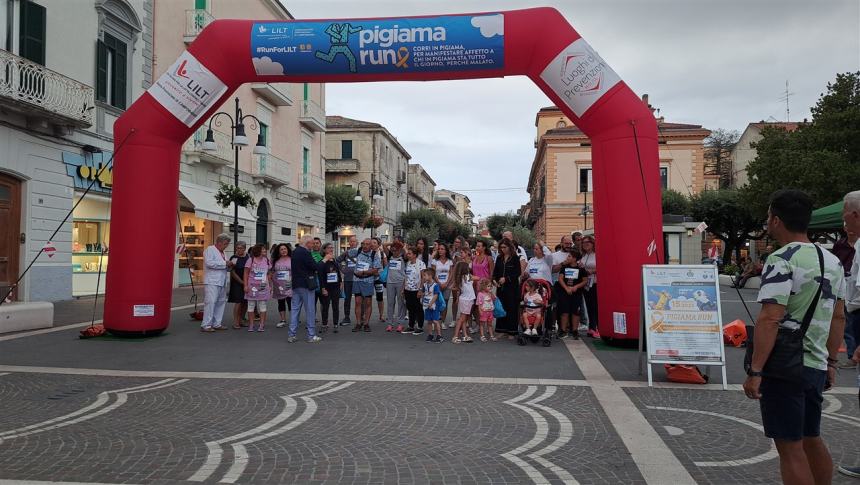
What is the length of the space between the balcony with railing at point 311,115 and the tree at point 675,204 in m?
24.1

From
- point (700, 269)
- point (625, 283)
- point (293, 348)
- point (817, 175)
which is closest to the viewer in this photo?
point (700, 269)

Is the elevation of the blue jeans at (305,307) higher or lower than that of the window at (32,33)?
lower

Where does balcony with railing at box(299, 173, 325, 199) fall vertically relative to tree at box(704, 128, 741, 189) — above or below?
below

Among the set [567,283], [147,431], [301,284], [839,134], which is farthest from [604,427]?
[839,134]

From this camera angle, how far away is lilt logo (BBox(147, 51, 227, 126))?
Result: 30.7 ft

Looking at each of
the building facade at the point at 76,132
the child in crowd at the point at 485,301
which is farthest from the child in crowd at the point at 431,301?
the building facade at the point at 76,132

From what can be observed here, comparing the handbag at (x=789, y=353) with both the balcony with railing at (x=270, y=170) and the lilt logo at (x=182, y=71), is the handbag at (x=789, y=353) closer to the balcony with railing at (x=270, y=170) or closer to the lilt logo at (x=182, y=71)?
the lilt logo at (x=182, y=71)

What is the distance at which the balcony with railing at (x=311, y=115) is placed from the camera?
1212 inches

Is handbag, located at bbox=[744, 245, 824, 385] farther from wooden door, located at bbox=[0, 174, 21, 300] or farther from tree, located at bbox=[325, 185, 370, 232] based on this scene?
tree, located at bbox=[325, 185, 370, 232]

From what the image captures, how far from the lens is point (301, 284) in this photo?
31.5ft

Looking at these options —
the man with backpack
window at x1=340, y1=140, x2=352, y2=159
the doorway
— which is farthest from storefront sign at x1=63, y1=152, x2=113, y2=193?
window at x1=340, y1=140, x2=352, y2=159

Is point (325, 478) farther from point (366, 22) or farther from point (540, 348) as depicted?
point (366, 22)

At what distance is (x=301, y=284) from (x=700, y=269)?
19.4 ft

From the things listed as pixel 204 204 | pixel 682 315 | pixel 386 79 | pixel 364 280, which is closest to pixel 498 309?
pixel 364 280
